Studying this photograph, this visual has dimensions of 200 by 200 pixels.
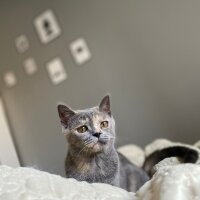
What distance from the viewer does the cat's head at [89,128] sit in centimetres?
90

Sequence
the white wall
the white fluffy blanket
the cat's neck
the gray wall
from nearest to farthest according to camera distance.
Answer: the white fluffy blanket, the white wall, the cat's neck, the gray wall

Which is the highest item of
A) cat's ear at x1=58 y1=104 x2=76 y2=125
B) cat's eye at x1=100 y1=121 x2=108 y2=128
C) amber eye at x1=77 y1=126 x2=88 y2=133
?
cat's ear at x1=58 y1=104 x2=76 y2=125

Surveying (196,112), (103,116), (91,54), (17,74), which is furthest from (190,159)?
(17,74)

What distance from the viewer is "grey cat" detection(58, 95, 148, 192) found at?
90 centimetres

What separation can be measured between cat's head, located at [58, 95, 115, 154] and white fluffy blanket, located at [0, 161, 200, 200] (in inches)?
12.3

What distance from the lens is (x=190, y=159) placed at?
944 millimetres

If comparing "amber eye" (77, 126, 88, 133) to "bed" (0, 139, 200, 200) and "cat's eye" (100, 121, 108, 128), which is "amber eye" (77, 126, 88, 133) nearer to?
"cat's eye" (100, 121, 108, 128)

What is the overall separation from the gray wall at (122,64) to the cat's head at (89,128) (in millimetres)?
1133

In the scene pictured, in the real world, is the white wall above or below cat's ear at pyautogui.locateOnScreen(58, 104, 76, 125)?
below

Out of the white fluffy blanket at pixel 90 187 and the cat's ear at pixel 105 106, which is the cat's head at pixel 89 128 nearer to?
the cat's ear at pixel 105 106

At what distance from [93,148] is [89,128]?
2.0 inches

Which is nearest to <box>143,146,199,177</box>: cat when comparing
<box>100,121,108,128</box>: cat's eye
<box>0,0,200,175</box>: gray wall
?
<box>100,121,108,128</box>: cat's eye

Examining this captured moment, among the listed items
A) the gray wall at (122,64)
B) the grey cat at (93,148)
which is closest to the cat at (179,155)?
the grey cat at (93,148)

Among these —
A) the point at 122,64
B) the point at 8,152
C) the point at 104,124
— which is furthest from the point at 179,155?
the point at 122,64
